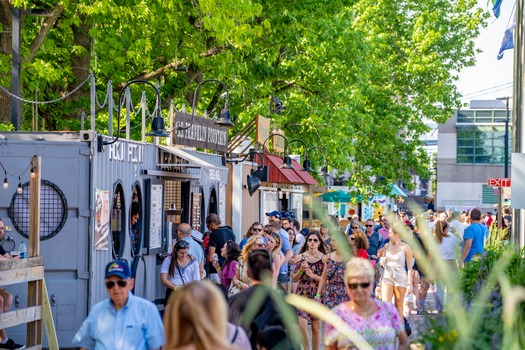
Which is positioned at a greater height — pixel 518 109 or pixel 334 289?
pixel 518 109

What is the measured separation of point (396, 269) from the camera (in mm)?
16031

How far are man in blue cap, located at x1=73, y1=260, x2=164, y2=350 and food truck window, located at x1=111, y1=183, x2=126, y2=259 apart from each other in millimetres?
7978

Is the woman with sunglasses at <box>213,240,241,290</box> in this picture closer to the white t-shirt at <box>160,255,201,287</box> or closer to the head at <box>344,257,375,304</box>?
the white t-shirt at <box>160,255,201,287</box>

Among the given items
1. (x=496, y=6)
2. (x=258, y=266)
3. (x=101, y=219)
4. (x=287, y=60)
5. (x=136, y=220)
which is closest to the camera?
(x=258, y=266)

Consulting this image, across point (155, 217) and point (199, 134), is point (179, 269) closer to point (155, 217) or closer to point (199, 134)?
point (155, 217)

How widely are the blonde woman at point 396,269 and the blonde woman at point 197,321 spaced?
10.5 metres

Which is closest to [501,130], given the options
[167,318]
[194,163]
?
[194,163]

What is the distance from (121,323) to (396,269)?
8795mm

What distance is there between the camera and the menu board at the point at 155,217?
17547 millimetres

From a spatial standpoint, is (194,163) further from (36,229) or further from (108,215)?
(36,229)

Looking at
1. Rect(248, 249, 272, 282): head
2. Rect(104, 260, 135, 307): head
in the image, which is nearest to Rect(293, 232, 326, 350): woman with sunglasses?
Rect(248, 249, 272, 282): head

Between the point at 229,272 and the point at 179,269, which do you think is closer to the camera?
the point at 229,272

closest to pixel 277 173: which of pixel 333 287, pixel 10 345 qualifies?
pixel 333 287

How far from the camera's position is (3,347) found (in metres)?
13.3
